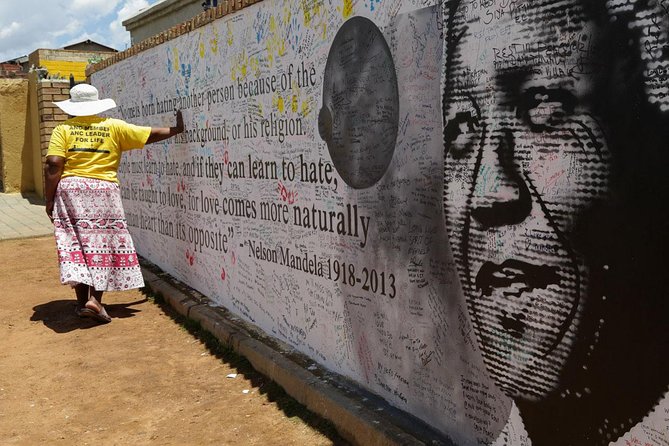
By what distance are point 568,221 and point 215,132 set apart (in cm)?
370

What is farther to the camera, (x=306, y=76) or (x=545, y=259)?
(x=306, y=76)

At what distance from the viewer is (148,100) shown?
24.0 ft

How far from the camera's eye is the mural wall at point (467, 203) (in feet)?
7.41

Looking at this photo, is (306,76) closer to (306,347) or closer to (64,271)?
(306,347)

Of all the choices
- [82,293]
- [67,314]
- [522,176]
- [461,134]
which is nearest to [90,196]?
[82,293]

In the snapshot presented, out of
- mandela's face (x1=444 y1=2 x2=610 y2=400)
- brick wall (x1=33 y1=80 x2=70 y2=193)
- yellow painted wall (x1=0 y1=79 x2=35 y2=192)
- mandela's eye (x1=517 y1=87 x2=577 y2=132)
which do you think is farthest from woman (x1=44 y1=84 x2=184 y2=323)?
yellow painted wall (x1=0 y1=79 x2=35 y2=192)

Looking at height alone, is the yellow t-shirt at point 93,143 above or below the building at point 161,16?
below

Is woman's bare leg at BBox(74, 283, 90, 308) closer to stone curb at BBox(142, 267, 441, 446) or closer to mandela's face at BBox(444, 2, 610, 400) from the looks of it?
stone curb at BBox(142, 267, 441, 446)

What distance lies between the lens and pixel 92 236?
6.29 metres

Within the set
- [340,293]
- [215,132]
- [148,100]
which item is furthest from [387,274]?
[148,100]

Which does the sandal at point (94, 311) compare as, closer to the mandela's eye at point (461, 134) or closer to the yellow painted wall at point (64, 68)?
the mandela's eye at point (461, 134)

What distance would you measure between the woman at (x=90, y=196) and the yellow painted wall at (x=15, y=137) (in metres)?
8.57

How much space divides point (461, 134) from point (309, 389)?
1.78 meters

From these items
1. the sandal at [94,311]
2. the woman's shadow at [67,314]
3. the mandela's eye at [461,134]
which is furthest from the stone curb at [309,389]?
the mandela's eye at [461,134]
